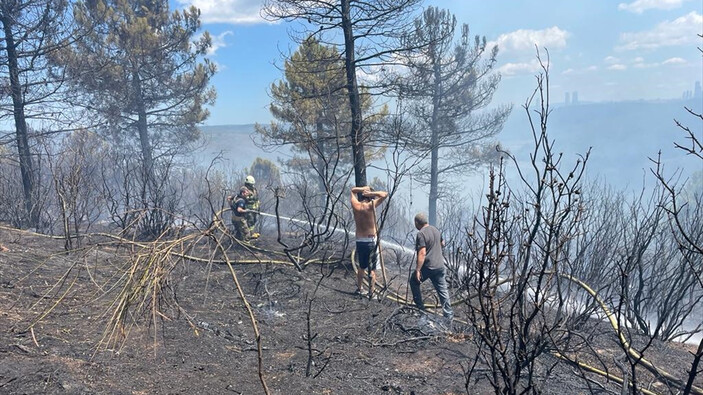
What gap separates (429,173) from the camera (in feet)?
73.3

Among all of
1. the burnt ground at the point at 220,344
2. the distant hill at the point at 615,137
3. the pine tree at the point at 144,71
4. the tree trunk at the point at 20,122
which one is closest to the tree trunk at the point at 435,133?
the pine tree at the point at 144,71

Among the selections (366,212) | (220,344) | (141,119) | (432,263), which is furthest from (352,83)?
(141,119)

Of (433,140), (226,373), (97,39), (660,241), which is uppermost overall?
(97,39)

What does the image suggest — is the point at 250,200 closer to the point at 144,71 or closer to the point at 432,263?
the point at 432,263

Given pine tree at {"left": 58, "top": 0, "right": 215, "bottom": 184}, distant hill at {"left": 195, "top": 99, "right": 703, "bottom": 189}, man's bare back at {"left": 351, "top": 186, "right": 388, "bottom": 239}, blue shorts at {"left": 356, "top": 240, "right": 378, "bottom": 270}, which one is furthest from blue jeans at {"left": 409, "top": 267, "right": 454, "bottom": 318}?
distant hill at {"left": 195, "top": 99, "right": 703, "bottom": 189}

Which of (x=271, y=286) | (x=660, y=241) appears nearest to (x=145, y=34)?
(x=271, y=286)

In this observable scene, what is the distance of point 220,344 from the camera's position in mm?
5590

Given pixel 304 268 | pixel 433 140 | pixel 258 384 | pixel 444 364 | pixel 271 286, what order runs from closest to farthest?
pixel 258 384
pixel 444 364
pixel 271 286
pixel 304 268
pixel 433 140

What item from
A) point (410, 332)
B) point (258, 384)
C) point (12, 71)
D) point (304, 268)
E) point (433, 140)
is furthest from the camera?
point (433, 140)

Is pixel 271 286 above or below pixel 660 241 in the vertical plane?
below

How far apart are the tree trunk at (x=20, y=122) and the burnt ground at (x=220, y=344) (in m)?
2.99

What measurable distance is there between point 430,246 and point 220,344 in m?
3.16

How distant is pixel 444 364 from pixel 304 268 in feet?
13.8

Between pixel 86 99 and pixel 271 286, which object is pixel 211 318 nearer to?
pixel 271 286
